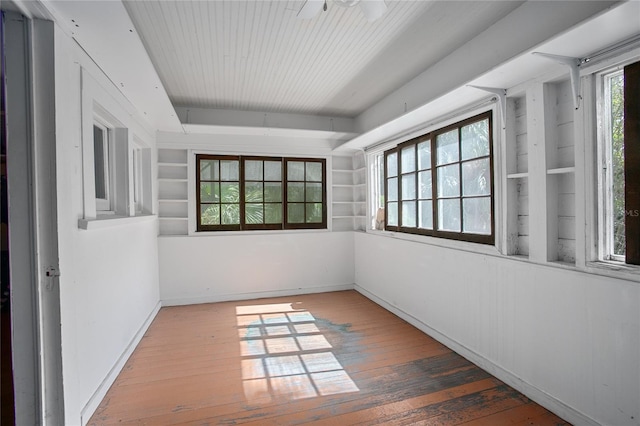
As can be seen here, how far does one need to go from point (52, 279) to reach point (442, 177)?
3576 millimetres

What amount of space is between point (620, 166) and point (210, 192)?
494cm

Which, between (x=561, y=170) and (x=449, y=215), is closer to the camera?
(x=561, y=170)

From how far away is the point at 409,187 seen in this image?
435 centimetres

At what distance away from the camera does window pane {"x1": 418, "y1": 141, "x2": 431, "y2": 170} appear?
3889 mm

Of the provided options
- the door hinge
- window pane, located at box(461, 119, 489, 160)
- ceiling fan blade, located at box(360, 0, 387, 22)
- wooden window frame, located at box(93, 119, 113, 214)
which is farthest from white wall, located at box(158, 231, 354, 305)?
ceiling fan blade, located at box(360, 0, 387, 22)

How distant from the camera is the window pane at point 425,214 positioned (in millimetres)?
3891

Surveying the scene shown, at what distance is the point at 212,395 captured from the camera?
2.60 meters

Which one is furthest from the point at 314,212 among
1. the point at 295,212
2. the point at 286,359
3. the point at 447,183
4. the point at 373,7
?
the point at 373,7

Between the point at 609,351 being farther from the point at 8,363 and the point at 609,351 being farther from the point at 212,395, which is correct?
the point at 8,363

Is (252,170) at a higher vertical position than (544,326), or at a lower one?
higher

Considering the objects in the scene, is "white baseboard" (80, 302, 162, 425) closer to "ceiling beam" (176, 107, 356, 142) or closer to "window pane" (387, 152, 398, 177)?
"ceiling beam" (176, 107, 356, 142)

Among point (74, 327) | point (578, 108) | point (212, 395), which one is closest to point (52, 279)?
point (74, 327)

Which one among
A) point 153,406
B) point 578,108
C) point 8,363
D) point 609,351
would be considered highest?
point 578,108

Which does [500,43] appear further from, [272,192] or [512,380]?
[272,192]
